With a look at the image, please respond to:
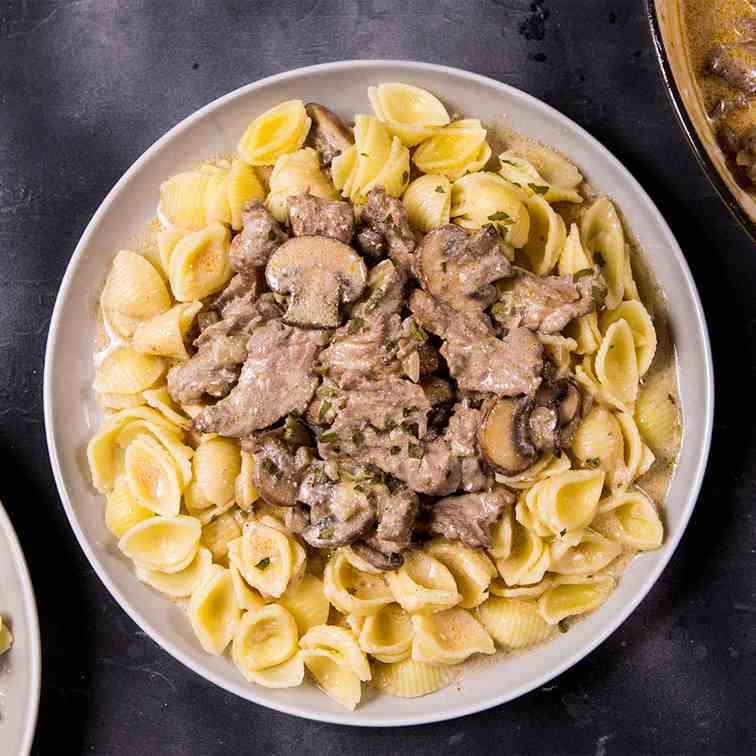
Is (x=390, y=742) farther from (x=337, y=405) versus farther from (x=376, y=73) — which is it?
(x=376, y=73)

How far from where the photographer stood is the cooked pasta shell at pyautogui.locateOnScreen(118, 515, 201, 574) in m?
2.88

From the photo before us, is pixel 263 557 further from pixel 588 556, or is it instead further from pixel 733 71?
pixel 733 71

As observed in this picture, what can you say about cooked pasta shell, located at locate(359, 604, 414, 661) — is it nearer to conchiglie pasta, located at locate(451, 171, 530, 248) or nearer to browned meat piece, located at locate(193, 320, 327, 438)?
browned meat piece, located at locate(193, 320, 327, 438)

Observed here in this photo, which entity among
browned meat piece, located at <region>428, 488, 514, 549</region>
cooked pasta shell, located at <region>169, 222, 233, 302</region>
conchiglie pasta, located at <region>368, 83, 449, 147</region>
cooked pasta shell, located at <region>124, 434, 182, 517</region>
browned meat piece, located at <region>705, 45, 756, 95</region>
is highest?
browned meat piece, located at <region>705, 45, 756, 95</region>

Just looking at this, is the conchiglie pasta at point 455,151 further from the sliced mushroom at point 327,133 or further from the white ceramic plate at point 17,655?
the white ceramic plate at point 17,655

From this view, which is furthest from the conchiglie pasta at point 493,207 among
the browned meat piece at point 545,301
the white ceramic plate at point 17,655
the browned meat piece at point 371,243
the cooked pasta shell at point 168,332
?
the white ceramic plate at point 17,655

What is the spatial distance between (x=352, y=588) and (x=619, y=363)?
1077 millimetres

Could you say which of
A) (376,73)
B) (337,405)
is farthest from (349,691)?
(376,73)

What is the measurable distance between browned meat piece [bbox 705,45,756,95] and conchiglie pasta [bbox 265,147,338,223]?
3.82 feet

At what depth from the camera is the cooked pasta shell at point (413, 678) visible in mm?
2861

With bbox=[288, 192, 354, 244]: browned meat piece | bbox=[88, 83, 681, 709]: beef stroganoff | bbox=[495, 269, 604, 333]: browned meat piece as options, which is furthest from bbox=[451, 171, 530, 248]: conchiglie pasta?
bbox=[288, 192, 354, 244]: browned meat piece

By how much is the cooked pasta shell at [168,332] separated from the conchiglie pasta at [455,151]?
0.86 m

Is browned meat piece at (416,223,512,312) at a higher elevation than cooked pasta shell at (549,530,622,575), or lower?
higher

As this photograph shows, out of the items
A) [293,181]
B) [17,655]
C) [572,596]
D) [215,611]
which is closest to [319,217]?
[293,181]
